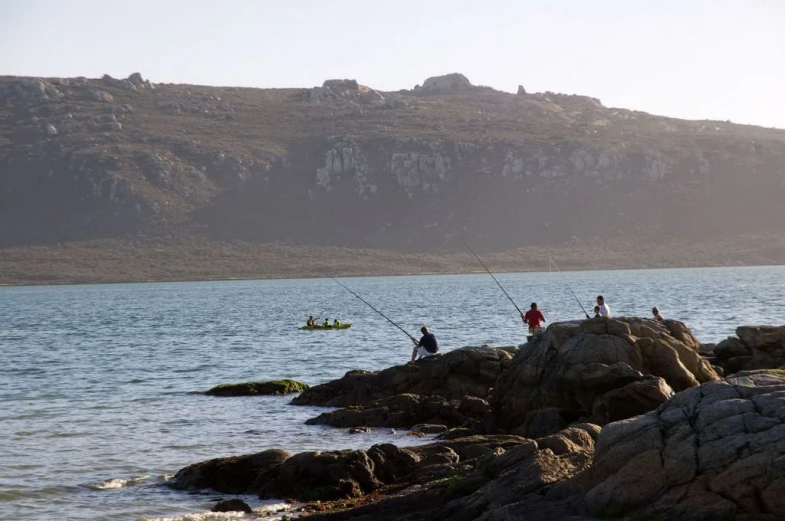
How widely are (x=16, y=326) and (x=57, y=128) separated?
362 feet

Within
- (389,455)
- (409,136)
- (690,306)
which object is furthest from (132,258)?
(389,455)

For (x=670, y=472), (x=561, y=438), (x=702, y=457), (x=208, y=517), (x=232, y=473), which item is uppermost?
(x=702, y=457)

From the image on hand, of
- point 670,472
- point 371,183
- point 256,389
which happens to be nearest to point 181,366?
point 256,389

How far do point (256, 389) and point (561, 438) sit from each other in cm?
1657

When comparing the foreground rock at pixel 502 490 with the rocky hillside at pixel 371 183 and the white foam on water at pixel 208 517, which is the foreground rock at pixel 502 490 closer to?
the white foam on water at pixel 208 517

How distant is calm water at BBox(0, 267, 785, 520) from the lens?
18016 mm

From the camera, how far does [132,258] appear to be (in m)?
138

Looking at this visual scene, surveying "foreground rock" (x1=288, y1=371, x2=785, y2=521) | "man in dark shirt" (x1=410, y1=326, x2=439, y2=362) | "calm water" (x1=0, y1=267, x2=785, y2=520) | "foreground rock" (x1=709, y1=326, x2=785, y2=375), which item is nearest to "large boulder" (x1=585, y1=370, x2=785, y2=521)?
"foreground rock" (x1=288, y1=371, x2=785, y2=521)

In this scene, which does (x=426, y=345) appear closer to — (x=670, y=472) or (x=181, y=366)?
(x=181, y=366)

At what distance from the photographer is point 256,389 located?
2923cm

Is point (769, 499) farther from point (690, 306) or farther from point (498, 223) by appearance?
point (498, 223)

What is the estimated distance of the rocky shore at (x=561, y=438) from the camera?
413 inches

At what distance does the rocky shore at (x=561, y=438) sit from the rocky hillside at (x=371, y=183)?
119999mm

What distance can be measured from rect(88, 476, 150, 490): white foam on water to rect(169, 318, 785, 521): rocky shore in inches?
32.0
